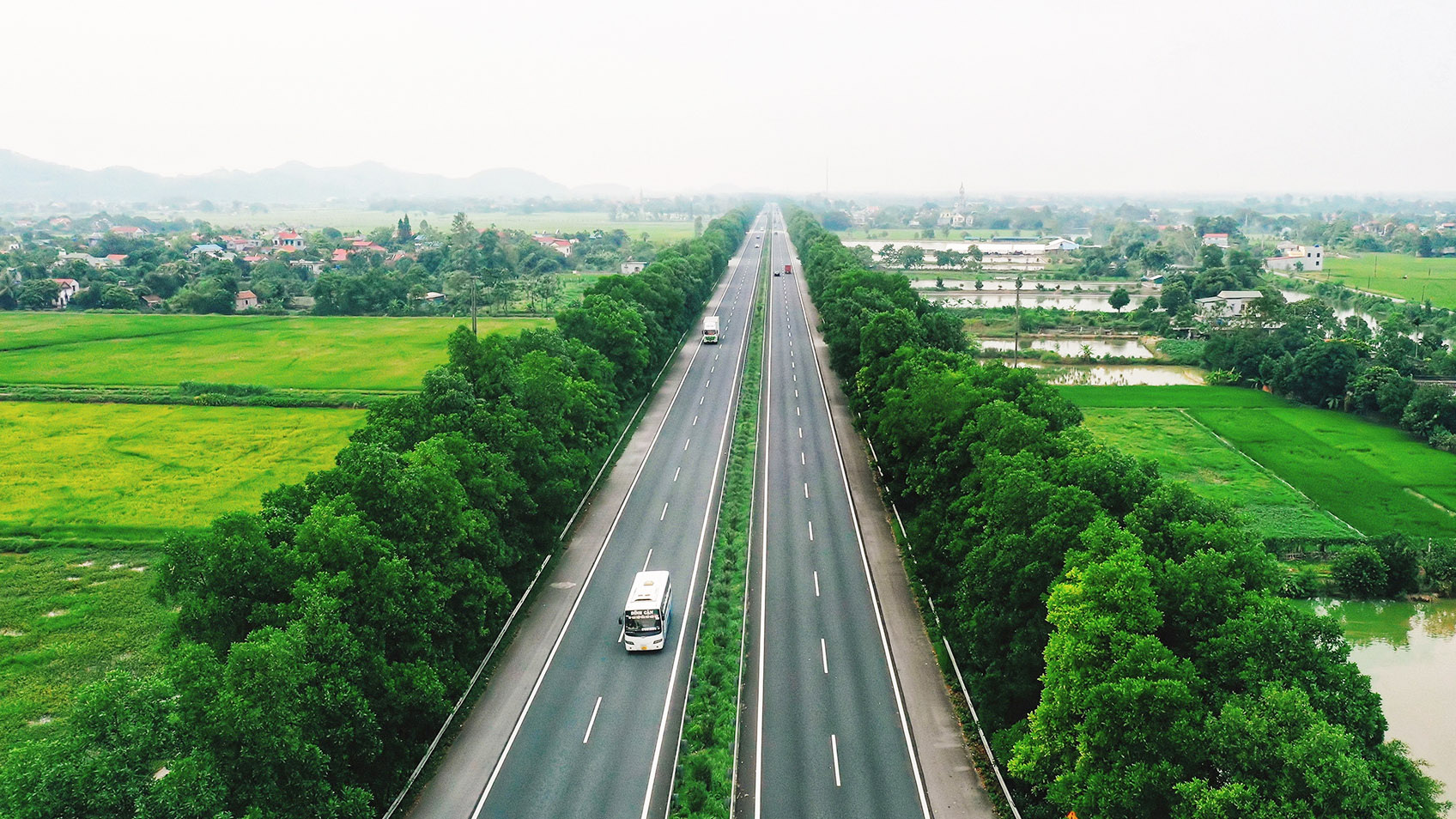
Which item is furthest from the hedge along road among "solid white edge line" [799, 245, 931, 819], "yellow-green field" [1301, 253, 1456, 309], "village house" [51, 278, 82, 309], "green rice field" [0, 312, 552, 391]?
"yellow-green field" [1301, 253, 1456, 309]

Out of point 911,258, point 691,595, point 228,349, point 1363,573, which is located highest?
point 911,258

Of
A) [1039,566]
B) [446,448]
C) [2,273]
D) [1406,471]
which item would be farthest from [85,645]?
[2,273]

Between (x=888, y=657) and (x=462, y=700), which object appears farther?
(x=888, y=657)

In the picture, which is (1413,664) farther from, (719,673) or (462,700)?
(462,700)

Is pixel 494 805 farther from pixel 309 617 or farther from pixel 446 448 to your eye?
pixel 446 448

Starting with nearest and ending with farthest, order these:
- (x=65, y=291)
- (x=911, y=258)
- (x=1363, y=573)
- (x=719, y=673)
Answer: (x=719, y=673), (x=1363, y=573), (x=65, y=291), (x=911, y=258)

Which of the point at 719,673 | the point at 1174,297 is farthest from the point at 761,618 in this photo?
the point at 1174,297

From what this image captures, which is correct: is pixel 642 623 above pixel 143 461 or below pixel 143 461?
above
